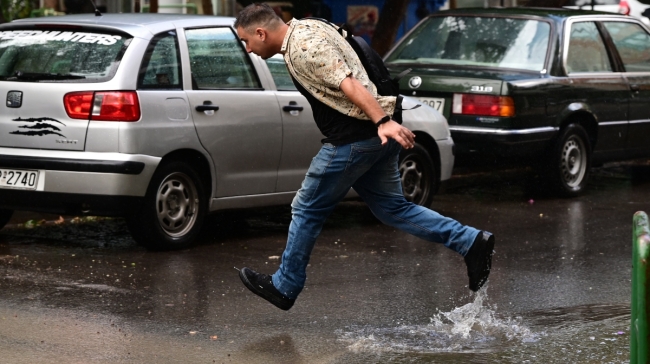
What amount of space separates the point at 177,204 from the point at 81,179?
0.79 m

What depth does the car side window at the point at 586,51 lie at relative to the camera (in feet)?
37.8

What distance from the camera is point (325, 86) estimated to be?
5.52 meters

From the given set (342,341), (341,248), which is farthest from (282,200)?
(342,341)

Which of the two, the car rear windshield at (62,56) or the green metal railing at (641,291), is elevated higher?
the green metal railing at (641,291)

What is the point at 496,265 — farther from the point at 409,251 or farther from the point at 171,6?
the point at 171,6

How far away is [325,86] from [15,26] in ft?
11.9

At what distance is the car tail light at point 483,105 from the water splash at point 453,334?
14.9ft

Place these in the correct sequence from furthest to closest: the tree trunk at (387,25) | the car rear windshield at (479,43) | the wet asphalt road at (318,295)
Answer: the tree trunk at (387,25), the car rear windshield at (479,43), the wet asphalt road at (318,295)

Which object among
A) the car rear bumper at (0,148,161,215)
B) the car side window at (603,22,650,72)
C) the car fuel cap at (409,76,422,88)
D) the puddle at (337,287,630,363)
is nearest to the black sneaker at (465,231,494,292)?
the puddle at (337,287,630,363)

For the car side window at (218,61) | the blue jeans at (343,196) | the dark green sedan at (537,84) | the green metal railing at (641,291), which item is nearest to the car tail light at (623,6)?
the dark green sedan at (537,84)

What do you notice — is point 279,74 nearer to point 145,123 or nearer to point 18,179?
point 145,123

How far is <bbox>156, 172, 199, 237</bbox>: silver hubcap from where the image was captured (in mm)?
8023

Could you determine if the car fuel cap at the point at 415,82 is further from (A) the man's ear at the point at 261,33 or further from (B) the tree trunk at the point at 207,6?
(A) the man's ear at the point at 261,33

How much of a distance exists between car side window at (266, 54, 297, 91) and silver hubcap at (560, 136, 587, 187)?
139 inches
